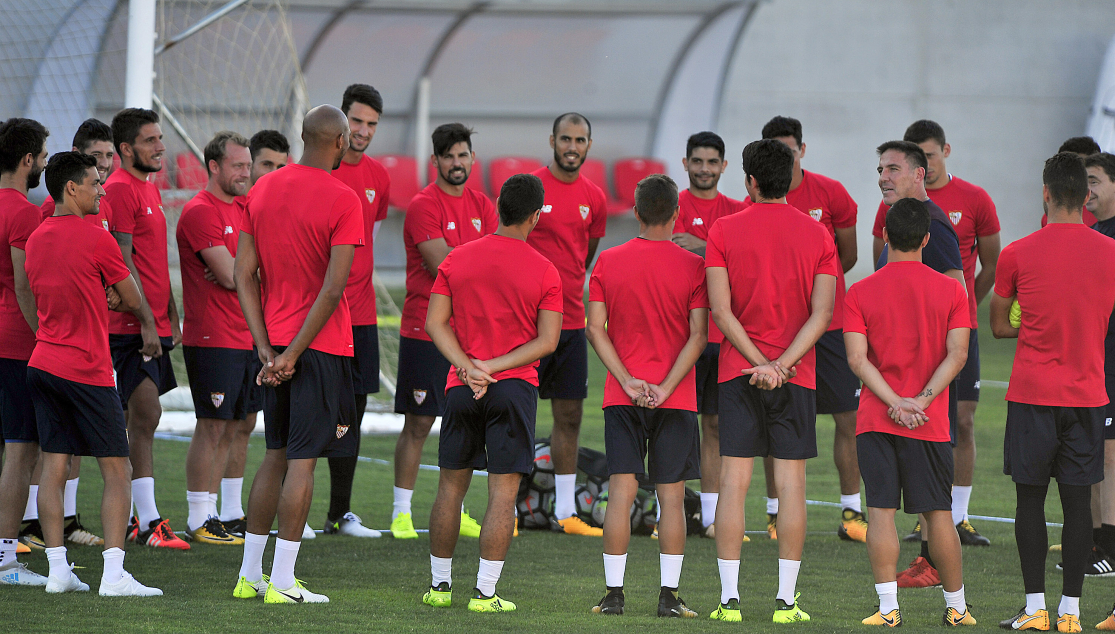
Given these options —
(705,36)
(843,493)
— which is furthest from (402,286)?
(843,493)

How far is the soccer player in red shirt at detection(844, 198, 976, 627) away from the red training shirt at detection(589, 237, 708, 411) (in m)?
0.65

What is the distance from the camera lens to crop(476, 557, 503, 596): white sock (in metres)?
4.56

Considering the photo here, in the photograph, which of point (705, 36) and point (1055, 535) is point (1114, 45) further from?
point (1055, 535)

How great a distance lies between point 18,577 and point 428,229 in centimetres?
261

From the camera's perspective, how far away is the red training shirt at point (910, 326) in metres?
4.40

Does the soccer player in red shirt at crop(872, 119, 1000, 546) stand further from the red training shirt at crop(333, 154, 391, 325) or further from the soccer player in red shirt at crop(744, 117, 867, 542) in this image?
the red training shirt at crop(333, 154, 391, 325)

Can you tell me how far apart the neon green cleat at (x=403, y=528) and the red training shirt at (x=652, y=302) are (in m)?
2.03

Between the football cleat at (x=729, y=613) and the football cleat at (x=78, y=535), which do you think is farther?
the football cleat at (x=78, y=535)

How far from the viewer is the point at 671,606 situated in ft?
14.8

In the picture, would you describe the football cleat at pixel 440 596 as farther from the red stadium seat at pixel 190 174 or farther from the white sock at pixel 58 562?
the red stadium seat at pixel 190 174

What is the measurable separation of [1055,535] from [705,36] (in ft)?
48.3

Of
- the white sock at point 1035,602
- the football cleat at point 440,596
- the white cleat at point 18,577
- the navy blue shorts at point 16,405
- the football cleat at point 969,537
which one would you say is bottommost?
the white cleat at point 18,577

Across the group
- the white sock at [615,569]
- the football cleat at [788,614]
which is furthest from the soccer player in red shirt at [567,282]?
the football cleat at [788,614]

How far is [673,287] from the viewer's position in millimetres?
4629
